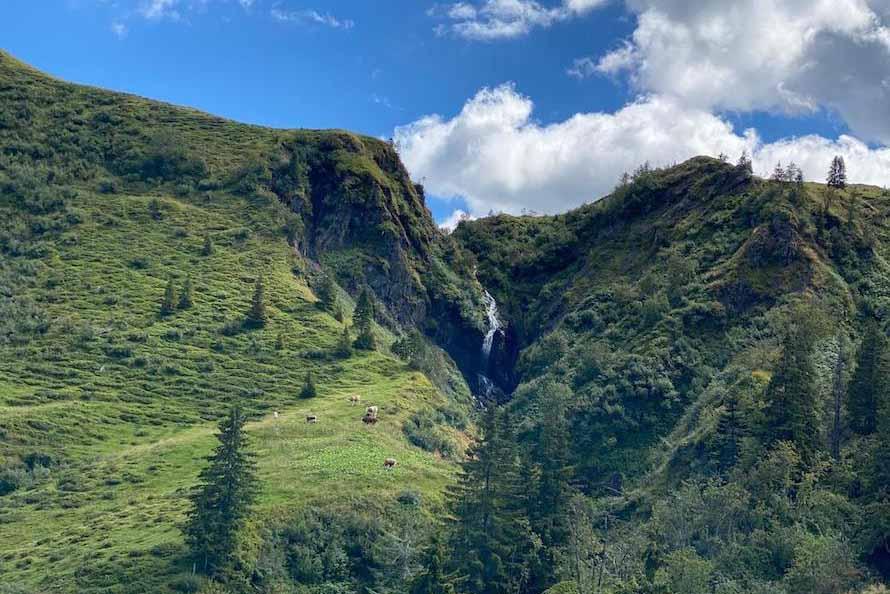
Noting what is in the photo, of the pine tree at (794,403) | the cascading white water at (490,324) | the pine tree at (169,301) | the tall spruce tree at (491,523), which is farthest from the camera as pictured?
the cascading white water at (490,324)

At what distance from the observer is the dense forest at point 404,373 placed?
62469 mm

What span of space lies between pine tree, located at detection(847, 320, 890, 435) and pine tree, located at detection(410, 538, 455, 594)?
43238 mm

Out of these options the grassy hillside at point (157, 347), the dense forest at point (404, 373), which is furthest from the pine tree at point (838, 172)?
the grassy hillside at point (157, 347)

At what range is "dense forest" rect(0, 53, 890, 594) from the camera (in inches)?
2459

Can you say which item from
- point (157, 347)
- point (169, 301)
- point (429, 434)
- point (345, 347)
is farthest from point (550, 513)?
point (169, 301)

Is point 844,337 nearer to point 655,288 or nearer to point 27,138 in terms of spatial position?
point 655,288

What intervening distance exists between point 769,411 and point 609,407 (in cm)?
3387

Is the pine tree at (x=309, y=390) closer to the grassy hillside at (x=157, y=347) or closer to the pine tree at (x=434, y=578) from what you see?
the grassy hillside at (x=157, y=347)

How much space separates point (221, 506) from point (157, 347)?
148 ft

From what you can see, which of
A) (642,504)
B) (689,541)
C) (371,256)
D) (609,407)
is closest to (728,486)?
(689,541)

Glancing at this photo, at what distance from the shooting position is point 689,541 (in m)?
67.5

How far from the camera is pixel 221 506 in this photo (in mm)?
60688

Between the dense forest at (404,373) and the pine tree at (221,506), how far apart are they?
219mm

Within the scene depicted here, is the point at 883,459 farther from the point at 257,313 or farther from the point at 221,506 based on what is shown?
the point at 257,313
